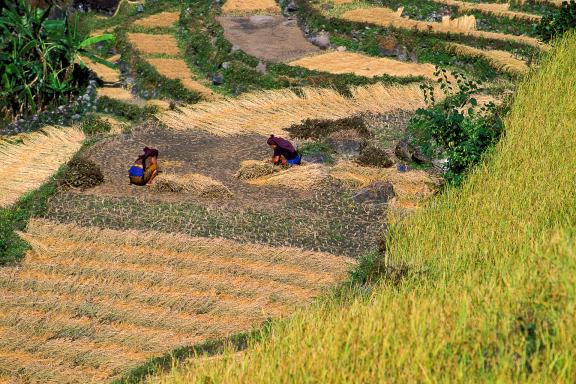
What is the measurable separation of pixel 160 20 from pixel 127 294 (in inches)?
Result: 602

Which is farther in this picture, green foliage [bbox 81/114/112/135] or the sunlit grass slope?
green foliage [bbox 81/114/112/135]

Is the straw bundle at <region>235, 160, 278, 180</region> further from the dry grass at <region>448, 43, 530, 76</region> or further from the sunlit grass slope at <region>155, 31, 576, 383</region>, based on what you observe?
the dry grass at <region>448, 43, 530, 76</region>

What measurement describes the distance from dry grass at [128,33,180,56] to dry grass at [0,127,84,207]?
5843mm

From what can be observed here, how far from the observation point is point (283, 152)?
15086 millimetres

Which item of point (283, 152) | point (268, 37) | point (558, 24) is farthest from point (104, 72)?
→ point (558, 24)

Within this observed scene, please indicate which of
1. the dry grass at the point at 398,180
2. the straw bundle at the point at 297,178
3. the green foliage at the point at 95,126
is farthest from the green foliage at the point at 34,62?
the dry grass at the point at 398,180

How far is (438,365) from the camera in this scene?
25.8 feet

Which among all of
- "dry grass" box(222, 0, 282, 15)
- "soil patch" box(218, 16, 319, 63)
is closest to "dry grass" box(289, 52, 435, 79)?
"soil patch" box(218, 16, 319, 63)

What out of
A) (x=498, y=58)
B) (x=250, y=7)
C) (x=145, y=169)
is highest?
(x=498, y=58)

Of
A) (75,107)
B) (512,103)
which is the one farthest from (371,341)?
(75,107)

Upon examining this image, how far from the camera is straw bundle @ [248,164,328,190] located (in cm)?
1462

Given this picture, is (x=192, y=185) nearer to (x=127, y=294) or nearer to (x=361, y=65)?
(x=127, y=294)

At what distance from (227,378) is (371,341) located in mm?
1320

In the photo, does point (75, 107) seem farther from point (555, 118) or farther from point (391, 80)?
point (555, 118)
